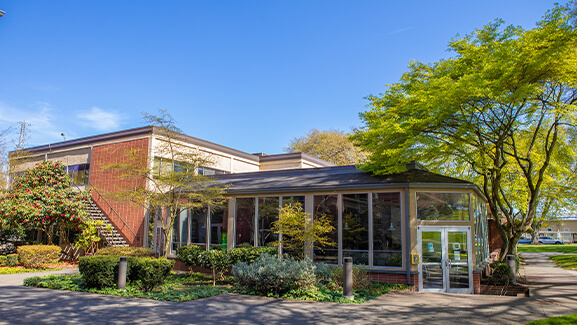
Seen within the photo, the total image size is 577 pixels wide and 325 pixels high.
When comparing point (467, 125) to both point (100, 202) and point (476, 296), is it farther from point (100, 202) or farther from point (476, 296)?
point (100, 202)

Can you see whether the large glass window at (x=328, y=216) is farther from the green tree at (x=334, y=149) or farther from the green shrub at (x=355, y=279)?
the green tree at (x=334, y=149)

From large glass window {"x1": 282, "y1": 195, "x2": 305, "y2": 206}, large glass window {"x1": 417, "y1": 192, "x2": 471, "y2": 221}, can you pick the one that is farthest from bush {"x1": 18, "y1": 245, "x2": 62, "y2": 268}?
large glass window {"x1": 417, "y1": 192, "x2": 471, "y2": 221}

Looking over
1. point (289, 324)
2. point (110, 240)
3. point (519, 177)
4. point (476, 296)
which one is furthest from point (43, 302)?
point (519, 177)

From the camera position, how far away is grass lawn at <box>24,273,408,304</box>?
11203mm

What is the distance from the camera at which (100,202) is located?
22.6 m

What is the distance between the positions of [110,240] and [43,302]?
1061cm

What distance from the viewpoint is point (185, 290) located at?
12414 mm

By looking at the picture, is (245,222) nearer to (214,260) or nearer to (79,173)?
(214,260)

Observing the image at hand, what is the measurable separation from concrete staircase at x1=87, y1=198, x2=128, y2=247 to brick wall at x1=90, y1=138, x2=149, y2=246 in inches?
8.4

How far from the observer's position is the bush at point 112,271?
11945 mm

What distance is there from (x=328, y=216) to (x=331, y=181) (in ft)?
5.15

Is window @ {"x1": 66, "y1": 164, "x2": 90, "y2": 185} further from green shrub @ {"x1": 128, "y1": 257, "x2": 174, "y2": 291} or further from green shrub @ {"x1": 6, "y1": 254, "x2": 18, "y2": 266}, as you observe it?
green shrub @ {"x1": 128, "y1": 257, "x2": 174, "y2": 291}

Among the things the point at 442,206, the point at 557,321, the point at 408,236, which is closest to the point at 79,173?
→ the point at 408,236

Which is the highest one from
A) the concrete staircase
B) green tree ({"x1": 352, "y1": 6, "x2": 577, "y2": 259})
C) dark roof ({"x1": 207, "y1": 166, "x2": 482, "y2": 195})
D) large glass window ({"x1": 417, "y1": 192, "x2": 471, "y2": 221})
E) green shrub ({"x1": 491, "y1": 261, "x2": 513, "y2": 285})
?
green tree ({"x1": 352, "y1": 6, "x2": 577, "y2": 259})
